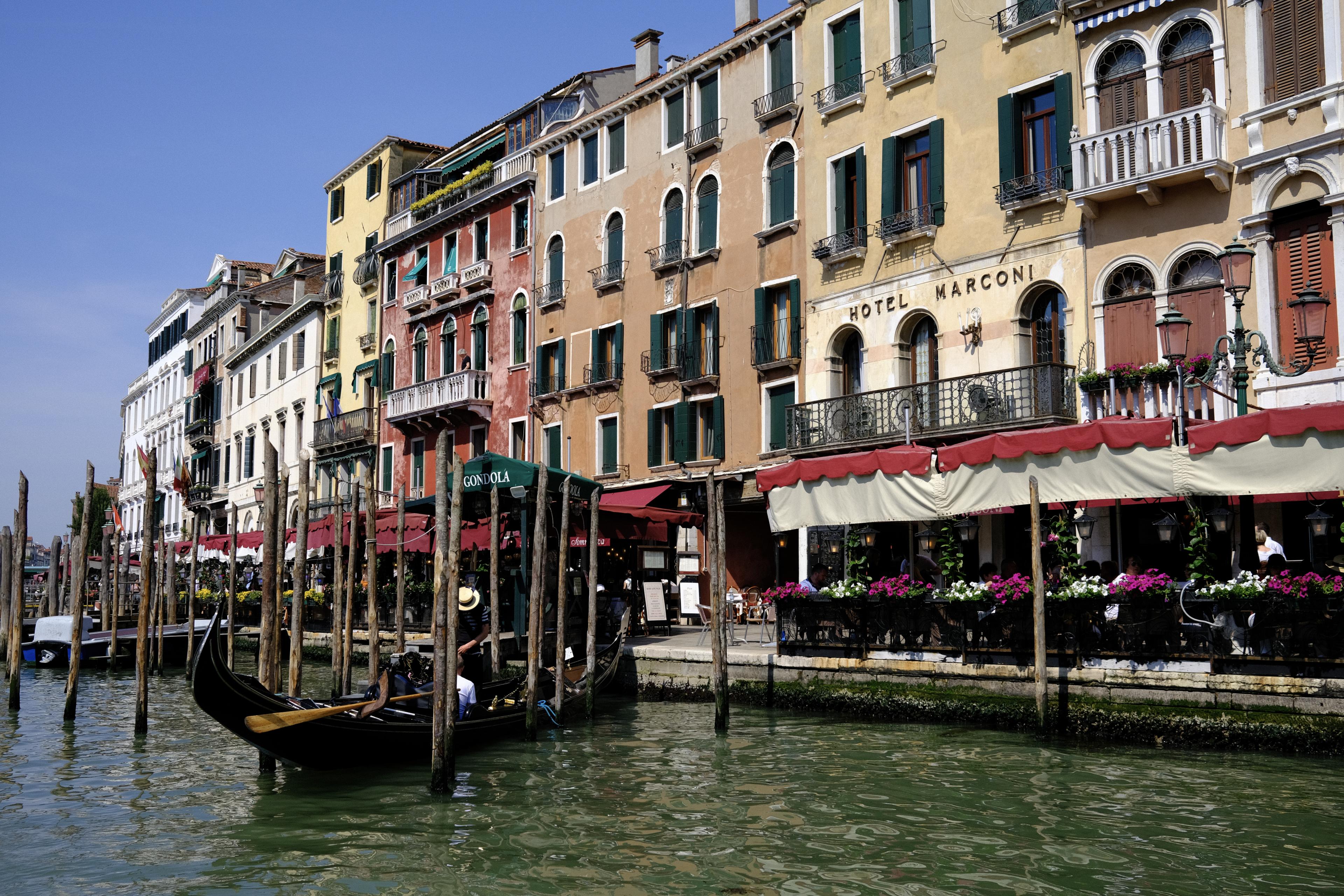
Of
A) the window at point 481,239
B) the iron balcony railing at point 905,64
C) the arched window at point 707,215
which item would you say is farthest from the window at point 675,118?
the window at point 481,239

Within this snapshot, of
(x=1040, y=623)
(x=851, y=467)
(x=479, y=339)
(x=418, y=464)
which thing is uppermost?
(x=479, y=339)

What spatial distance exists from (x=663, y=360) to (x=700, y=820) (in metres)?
17.2

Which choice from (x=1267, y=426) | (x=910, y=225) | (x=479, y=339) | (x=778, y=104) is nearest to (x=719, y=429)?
(x=910, y=225)

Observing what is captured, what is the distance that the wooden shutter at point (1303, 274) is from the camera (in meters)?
15.7

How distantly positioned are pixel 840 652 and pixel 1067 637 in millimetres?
3313

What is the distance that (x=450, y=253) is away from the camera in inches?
1396

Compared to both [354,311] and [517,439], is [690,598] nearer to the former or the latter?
[517,439]

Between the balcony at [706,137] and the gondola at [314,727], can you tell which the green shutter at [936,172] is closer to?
the balcony at [706,137]

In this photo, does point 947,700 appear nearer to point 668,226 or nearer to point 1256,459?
point 1256,459

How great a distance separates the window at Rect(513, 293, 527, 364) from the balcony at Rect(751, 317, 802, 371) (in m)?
9.08

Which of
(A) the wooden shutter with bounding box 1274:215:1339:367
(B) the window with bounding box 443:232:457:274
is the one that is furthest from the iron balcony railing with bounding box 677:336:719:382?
(A) the wooden shutter with bounding box 1274:215:1339:367

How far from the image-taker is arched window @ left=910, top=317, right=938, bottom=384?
837 inches

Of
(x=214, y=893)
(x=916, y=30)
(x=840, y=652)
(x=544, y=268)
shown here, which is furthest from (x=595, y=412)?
(x=214, y=893)

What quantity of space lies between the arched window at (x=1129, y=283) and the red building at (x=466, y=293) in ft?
52.9
